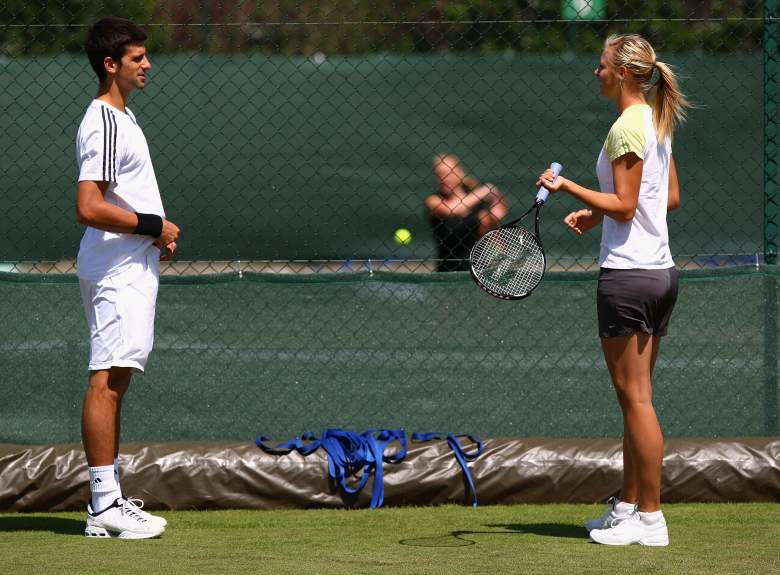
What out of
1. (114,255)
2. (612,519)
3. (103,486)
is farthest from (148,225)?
(612,519)

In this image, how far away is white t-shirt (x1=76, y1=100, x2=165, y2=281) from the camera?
4.27m

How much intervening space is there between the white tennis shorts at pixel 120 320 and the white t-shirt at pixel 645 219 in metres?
1.55

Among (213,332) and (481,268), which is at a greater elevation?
(481,268)

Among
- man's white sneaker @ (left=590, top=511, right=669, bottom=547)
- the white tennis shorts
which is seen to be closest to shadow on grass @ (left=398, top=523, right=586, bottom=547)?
man's white sneaker @ (left=590, top=511, right=669, bottom=547)

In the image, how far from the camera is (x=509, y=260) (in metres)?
4.38

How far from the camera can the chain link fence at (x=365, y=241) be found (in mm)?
5695

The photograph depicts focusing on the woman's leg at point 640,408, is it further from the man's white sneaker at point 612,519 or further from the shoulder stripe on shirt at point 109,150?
the shoulder stripe on shirt at point 109,150

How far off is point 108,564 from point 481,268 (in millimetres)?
1522

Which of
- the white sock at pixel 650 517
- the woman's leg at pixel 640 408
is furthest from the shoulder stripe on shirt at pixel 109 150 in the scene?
the white sock at pixel 650 517

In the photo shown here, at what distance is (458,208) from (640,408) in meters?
1.90

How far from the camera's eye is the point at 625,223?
13.7ft

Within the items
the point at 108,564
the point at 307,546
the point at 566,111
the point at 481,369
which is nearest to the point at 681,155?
the point at 566,111

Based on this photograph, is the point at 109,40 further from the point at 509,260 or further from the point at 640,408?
the point at 640,408

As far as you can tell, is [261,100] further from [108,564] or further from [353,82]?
[108,564]
